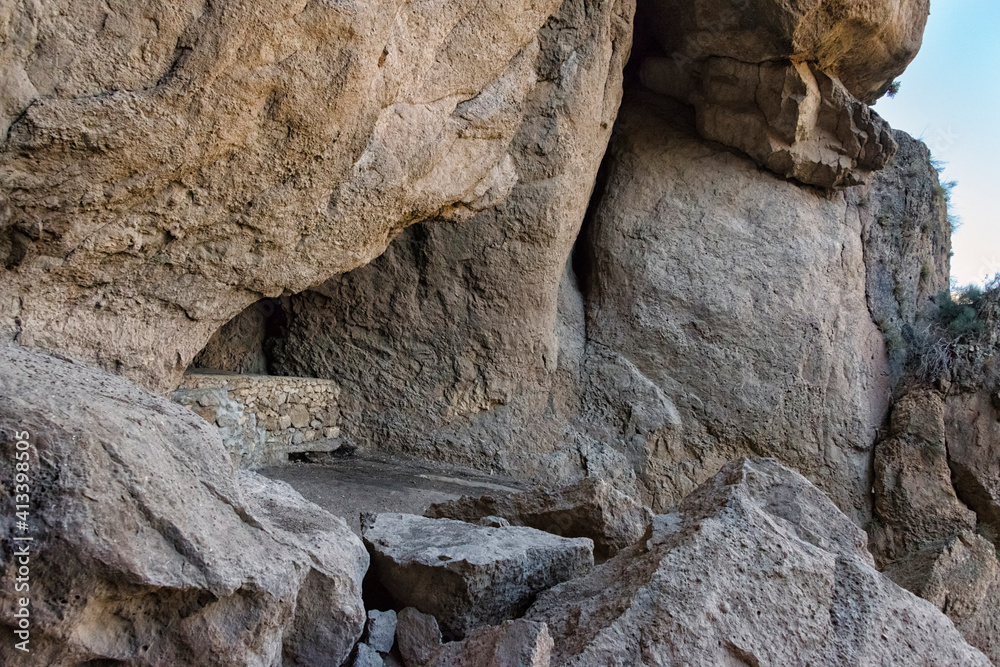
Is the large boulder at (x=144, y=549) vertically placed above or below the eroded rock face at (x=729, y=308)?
below

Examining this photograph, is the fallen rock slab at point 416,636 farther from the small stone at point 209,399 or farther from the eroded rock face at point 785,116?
the eroded rock face at point 785,116

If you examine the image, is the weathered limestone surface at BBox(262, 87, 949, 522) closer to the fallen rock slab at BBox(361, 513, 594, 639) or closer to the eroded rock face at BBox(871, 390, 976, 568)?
the eroded rock face at BBox(871, 390, 976, 568)

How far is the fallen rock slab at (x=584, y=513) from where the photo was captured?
12.2ft

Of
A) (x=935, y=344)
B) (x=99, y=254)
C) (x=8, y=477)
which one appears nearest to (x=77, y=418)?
(x=8, y=477)

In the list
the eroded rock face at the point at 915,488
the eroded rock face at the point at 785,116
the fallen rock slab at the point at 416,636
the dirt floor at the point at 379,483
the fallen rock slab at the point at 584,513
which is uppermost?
the eroded rock face at the point at 785,116

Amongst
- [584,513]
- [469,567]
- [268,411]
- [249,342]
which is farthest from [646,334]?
[469,567]

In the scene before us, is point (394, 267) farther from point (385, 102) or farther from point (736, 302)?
point (736, 302)

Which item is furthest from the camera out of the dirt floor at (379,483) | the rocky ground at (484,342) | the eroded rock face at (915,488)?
the eroded rock face at (915,488)

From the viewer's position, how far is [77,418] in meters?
2.06

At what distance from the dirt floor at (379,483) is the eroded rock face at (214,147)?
1.41m

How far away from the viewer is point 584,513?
377 centimetres

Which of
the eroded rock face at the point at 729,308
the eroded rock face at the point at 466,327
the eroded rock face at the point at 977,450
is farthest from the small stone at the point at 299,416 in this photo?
the eroded rock face at the point at 977,450

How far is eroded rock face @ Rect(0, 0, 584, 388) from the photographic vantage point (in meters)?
3.27

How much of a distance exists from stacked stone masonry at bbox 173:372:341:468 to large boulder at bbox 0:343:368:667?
2935 mm
